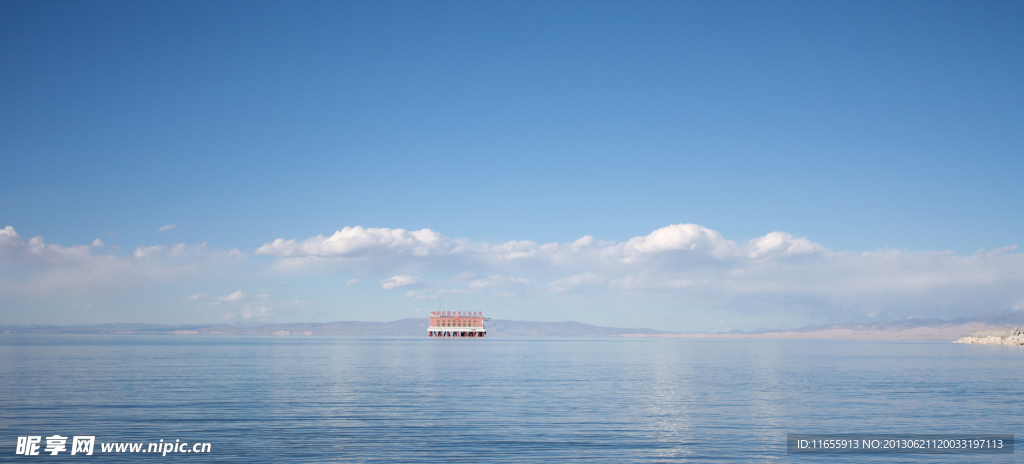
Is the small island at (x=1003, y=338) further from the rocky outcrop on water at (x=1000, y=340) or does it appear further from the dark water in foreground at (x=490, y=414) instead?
the dark water in foreground at (x=490, y=414)

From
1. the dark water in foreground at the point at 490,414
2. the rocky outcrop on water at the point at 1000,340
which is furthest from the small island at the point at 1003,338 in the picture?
the dark water in foreground at the point at 490,414

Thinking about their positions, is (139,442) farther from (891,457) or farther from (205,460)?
(891,457)

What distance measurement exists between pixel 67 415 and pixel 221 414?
23.1 ft

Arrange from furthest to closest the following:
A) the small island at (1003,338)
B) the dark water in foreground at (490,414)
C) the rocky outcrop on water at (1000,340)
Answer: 1. the small island at (1003,338)
2. the rocky outcrop on water at (1000,340)
3. the dark water in foreground at (490,414)

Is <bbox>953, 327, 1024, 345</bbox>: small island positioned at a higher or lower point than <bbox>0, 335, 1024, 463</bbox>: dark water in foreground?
lower

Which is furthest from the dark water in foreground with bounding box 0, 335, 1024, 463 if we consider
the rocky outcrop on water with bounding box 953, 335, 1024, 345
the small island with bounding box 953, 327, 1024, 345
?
the small island with bounding box 953, 327, 1024, 345

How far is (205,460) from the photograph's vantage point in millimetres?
22500

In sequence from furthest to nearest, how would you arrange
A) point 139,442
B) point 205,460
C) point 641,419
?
point 641,419 → point 139,442 → point 205,460

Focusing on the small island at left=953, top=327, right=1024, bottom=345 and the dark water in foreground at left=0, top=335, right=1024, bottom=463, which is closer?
the dark water in foreground at left=0, top=335, right=1024, bottom=463

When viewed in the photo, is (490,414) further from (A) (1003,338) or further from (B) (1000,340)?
(A) (1003,338)

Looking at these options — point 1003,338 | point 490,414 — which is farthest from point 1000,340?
point 490,414

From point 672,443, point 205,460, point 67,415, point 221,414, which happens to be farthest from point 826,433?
point 67,415

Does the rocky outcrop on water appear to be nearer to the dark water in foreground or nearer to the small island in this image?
the small island

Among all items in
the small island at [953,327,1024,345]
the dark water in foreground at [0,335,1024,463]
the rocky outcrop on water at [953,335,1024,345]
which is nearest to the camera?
the dark water in foreground at [0,335,1024,463]
